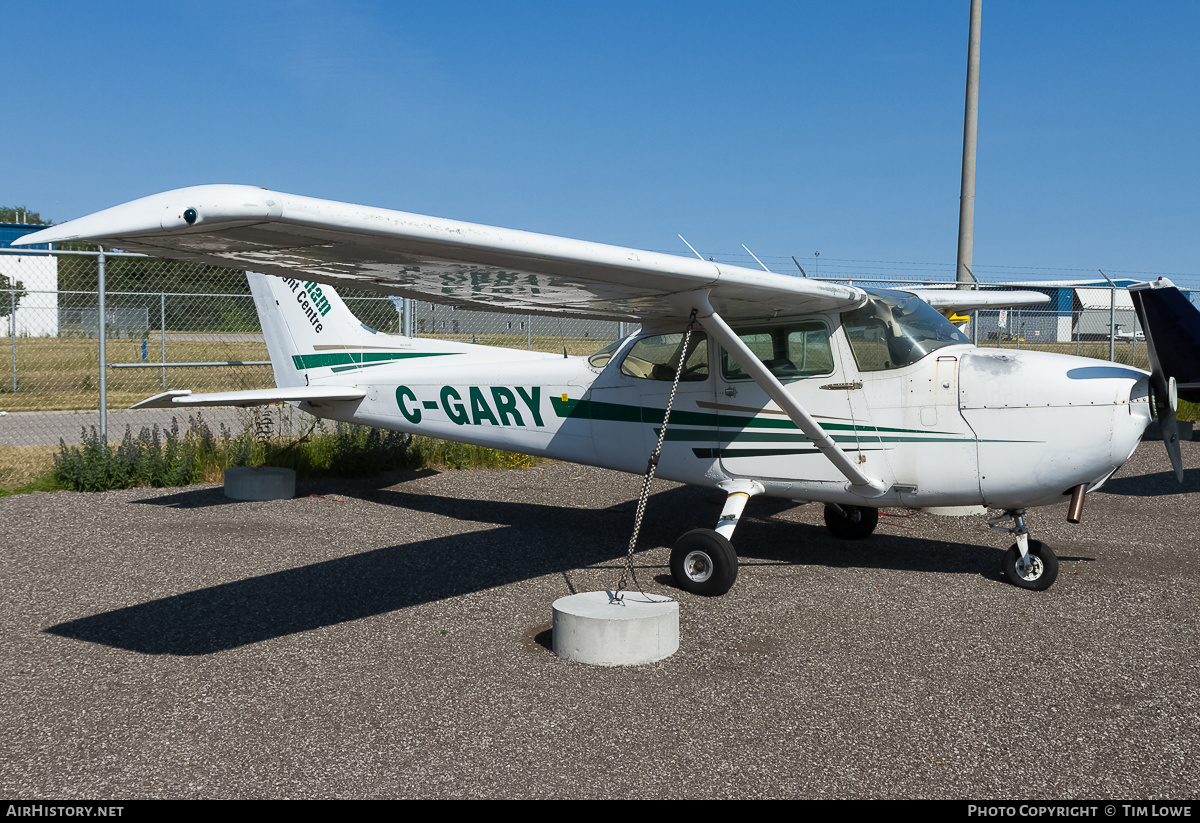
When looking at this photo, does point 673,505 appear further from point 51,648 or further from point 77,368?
point 77,368

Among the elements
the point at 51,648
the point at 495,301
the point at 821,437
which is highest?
the point at 495,301

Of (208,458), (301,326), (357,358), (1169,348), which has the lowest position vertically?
(208,458)

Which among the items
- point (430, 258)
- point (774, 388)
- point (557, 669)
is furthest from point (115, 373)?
point (557, 669)

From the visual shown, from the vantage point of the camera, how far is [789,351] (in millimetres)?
6426

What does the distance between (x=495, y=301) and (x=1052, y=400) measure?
143 inches

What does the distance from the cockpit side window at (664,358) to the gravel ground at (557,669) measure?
1.48 m

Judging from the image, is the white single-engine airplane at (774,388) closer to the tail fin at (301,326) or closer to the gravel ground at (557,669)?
the gravel ground at (557,669)

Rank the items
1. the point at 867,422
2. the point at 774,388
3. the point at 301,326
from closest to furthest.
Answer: the point at 774,388 → the point at 867,422 → the point at 301,326

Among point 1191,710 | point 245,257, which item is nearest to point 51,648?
point 245,257

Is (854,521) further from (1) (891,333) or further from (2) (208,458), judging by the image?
(2) (208,458)

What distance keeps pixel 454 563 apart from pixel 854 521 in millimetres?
3408

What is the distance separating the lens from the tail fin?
9.09 metres
